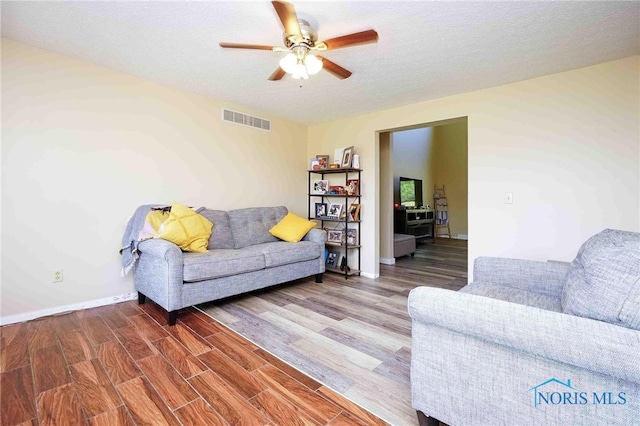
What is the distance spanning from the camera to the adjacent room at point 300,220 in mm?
1134

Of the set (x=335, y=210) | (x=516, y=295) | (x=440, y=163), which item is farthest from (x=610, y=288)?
(x=440, y=163)

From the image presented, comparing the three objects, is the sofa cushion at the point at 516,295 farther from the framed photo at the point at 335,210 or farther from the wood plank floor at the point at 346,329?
the framed photo at the point at 335,210

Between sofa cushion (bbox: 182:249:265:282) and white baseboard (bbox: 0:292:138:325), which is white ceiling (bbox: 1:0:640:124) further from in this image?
white baseboard (bbox: 0:292:138:325)

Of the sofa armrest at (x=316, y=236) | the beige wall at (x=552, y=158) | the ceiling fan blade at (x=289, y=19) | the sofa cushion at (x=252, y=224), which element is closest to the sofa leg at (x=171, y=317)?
the sofa cushion at (x=252, y=224)

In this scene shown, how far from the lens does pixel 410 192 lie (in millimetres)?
7059

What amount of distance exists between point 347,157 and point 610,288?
10.9 ft

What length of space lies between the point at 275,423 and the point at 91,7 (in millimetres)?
2725

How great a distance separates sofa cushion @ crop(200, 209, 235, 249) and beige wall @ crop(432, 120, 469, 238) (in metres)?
6.30

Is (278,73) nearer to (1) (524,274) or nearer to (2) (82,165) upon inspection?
(2) (82,165)

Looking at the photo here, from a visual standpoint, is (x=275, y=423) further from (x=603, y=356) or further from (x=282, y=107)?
(x=282, y=107)

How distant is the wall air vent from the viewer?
3.70 m

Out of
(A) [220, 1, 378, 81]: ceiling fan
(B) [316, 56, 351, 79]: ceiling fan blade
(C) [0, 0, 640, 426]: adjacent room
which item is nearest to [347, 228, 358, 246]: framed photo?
(C) [0, 0, 640, 426]: adjacent room

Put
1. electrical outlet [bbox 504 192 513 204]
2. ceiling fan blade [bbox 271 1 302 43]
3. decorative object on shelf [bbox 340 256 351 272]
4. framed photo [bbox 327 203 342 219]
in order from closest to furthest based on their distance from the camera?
ceiling fan blade [bbox 271 1 302 43] → electrical outlet [bbox 504 192 513 204] → decorative object on shelf [bbox 340 256 351 272] → framed photo [bbox 327 203 342 219]

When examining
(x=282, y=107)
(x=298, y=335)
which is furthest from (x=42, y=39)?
(x=298, y=335)
